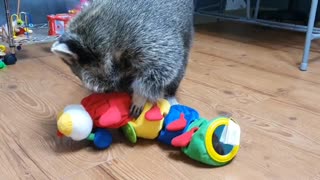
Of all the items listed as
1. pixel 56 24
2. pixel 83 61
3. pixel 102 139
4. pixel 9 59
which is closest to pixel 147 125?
pixel 102 139

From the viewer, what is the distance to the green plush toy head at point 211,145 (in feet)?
2.51

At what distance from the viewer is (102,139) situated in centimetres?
85

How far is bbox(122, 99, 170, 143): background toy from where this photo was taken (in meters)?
0.84

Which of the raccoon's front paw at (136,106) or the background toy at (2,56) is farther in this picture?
the background toy at (2,56)

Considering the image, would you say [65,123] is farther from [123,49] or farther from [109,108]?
[123,49]

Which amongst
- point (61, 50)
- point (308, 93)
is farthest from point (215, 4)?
point (61, 50)

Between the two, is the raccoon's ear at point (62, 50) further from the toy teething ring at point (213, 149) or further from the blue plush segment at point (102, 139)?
the toy teething ring at point (213, 149)

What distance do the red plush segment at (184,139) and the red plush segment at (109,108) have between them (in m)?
0.13

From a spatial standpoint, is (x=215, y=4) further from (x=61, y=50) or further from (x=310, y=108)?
(x=61, y=50)

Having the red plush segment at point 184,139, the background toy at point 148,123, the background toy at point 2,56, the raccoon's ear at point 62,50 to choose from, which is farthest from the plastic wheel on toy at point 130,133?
the background toy at point 2,56

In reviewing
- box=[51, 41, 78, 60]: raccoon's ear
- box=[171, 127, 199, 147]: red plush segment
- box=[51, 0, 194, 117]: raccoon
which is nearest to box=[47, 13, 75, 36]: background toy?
box=[51, 0, 194, 117]: raccoon

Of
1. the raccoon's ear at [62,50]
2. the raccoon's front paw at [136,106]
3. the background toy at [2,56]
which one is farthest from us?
the background toy at [2,56]

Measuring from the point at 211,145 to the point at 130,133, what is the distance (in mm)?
214

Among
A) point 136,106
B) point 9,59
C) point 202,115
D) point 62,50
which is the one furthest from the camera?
point 9,59
